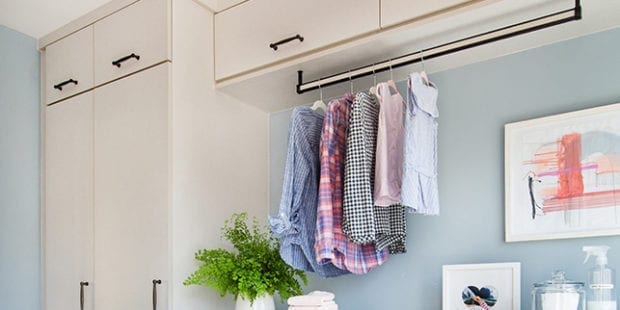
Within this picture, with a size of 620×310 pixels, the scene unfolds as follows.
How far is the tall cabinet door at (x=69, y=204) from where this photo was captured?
2223 millimetres

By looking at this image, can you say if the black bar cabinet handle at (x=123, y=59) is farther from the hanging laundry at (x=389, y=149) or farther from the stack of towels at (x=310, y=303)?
the stack of towels at (x=310, y=303)

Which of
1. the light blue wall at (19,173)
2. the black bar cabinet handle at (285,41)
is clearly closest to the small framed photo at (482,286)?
the black bar cabinet handle at (285,41)

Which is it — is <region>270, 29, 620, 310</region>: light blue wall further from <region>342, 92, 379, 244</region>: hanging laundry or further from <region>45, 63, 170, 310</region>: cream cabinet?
<region>45, 63, 170, 310</region>: cream cabinet

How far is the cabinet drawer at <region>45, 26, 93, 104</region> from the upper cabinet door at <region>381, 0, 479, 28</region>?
129 cm

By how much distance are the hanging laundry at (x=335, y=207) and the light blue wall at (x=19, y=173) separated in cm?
136

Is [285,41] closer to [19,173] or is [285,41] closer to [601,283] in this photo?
[601,283]

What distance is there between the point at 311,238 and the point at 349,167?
30 cm

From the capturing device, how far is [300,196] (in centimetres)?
185

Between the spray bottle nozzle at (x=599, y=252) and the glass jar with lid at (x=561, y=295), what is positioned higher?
the spray bottle nozzle at (x=599, y=252)

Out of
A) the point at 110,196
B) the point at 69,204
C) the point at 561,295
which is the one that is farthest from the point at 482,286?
the point at 69,204

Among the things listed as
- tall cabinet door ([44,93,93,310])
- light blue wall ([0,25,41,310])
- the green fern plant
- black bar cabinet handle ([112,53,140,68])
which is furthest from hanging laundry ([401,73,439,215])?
light blue wall ([0,25,41,310])

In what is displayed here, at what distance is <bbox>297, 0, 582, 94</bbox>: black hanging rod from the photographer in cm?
147

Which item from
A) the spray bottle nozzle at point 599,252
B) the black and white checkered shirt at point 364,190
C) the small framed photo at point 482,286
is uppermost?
the black and white checkered shirt at point 364,190

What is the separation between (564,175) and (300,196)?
822 mm
